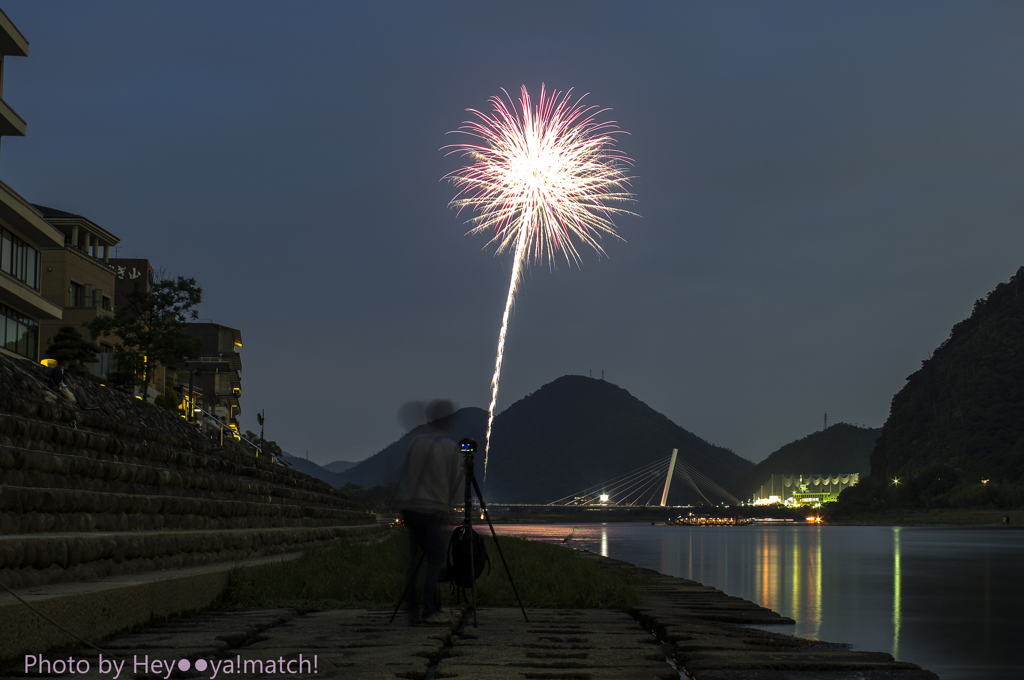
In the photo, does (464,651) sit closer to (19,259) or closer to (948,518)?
(19,259)

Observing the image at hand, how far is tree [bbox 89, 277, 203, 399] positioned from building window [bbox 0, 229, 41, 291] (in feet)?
18.1

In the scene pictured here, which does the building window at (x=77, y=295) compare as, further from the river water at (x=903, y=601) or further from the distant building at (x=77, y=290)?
the river water at (x=903, y=601)

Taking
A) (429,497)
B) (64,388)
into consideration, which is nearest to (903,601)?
(429,497)

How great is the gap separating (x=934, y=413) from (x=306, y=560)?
151 metres

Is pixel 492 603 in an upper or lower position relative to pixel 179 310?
lower

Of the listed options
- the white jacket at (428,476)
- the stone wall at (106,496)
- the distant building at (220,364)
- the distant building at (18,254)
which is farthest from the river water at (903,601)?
the distant building at (220,364)

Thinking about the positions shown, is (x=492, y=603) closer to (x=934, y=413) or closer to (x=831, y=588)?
(x=831, y=588)

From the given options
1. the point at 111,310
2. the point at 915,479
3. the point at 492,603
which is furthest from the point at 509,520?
the point at 492,603

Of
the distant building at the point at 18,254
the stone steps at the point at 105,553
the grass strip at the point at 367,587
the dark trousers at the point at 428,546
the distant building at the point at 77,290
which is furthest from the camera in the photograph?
the distant building at the point at 77,290

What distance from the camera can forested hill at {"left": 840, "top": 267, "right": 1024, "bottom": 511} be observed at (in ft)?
421

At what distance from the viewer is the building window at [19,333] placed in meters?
33.3

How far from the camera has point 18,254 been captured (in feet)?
113

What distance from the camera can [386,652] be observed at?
738 centimetres

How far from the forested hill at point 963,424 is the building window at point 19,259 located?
115017 millimetres
